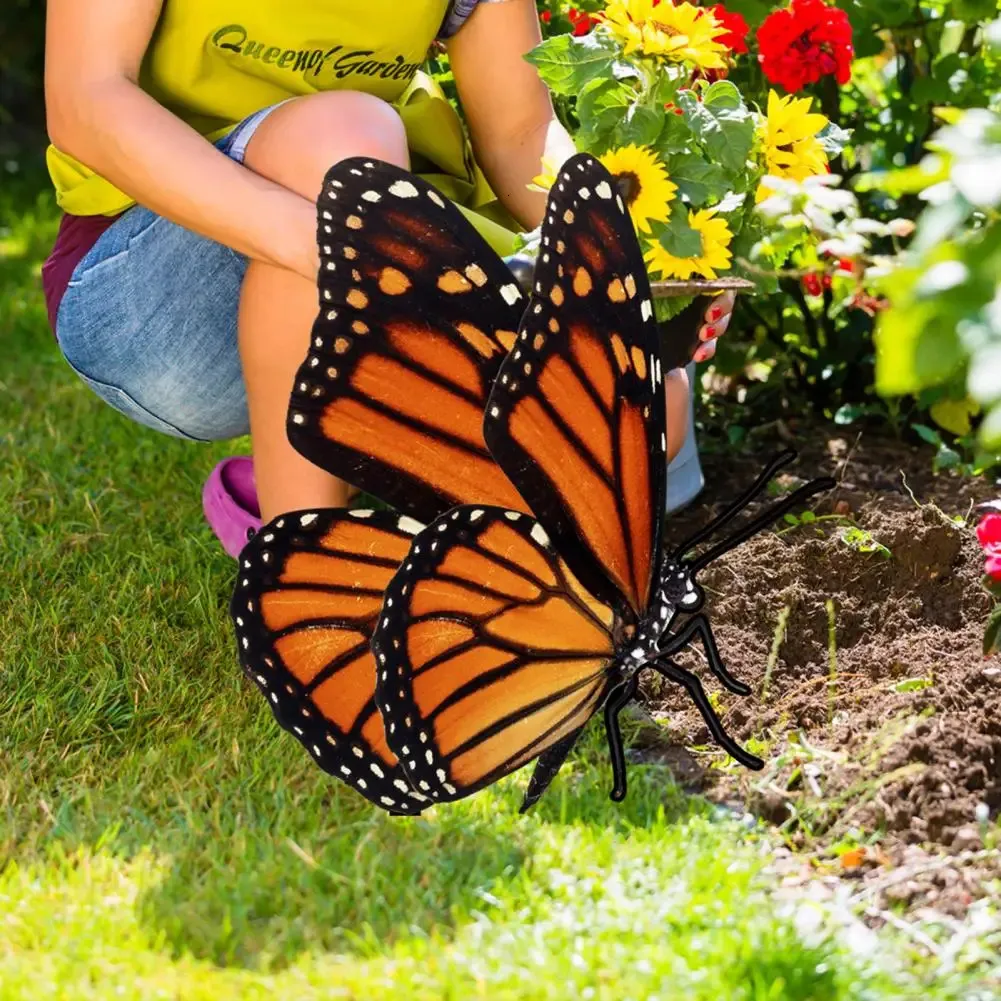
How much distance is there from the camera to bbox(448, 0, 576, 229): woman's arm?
222 centimetres

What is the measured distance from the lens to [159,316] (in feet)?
6.96

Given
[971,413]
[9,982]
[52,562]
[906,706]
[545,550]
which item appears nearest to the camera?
[9,982]

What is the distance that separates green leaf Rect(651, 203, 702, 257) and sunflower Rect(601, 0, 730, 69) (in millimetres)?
178

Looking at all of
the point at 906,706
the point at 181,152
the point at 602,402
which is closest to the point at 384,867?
the point at 602,402

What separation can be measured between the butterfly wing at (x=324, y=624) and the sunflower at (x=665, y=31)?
64 centimetres

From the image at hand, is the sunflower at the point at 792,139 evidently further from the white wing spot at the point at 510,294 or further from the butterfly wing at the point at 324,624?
the butterfly wing at the point at 324,624

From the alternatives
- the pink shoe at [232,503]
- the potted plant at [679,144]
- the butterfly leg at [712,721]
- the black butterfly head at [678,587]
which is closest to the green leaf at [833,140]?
the potted plant at [679,144]

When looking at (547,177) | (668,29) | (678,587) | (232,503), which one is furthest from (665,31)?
(232,503)

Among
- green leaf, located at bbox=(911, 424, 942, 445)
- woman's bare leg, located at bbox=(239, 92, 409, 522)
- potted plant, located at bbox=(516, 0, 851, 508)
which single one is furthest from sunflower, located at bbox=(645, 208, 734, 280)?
green leaf, located at bbox=(911, 424, 942, 445)

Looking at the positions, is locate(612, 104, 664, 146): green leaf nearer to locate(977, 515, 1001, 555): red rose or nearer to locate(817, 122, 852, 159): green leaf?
locate(817, 122, 852, 159): green leaf

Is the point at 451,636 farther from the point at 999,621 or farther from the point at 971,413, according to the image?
the point at 971,413

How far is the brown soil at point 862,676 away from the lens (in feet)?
5.74

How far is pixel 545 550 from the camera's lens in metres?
1.77

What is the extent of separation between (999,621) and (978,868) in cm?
30
